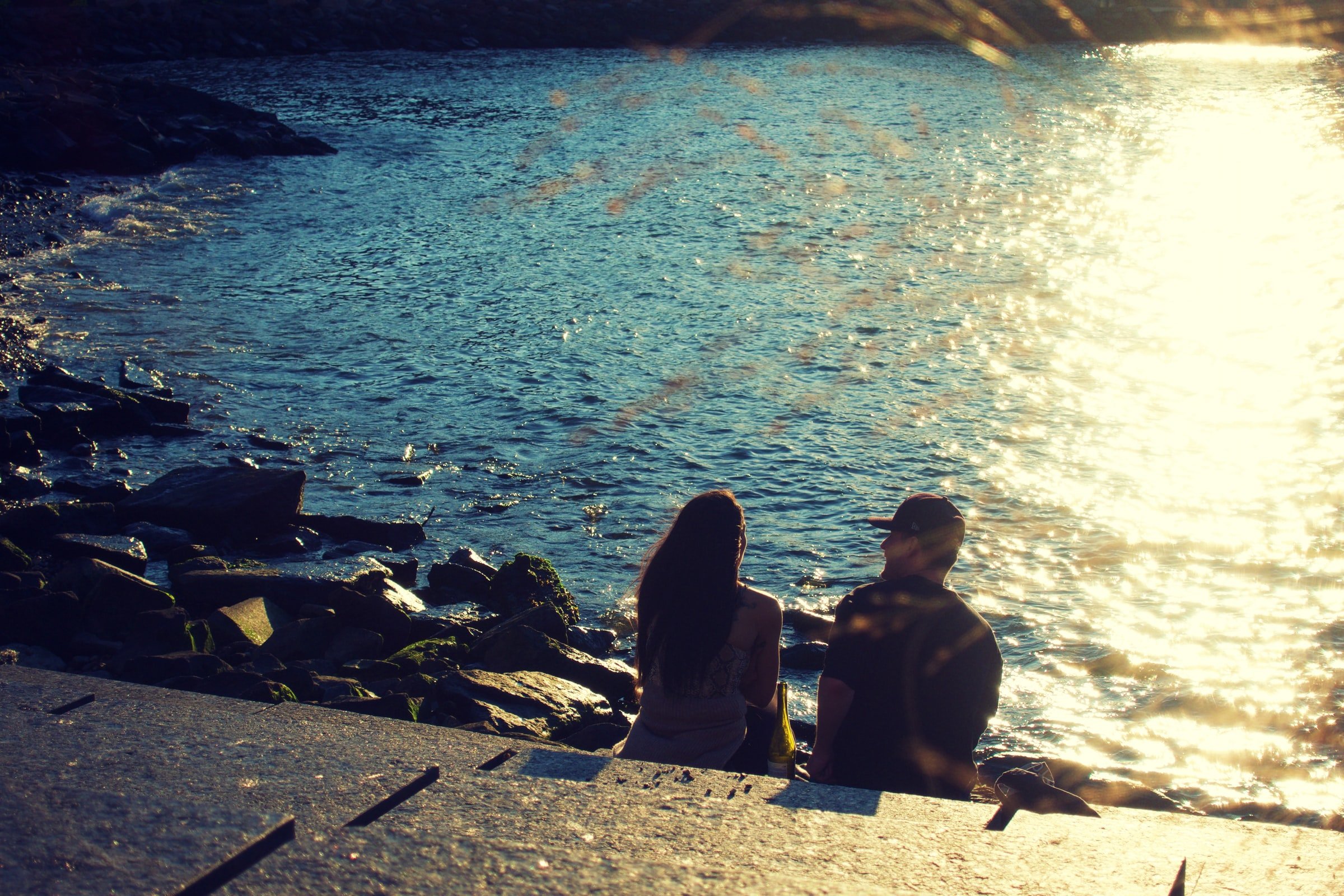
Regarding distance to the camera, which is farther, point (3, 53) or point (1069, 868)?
point (3, 53)

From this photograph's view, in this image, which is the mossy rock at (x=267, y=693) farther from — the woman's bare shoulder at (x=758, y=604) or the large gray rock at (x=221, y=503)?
the large gray rock at (x=221, y=503)

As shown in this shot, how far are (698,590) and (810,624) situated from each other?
4290mm

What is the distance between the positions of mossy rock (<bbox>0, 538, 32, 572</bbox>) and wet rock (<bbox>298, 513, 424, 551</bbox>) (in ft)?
7.47

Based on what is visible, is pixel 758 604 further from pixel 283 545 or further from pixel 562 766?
pixel 283 545

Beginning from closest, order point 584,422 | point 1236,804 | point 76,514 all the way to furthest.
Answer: point 1236,804 → point 76,514 → point 584,422

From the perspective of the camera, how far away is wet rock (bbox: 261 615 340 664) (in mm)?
7488

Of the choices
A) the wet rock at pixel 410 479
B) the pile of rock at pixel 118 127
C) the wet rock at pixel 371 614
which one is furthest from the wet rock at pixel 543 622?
the pile of rock at pixel 118 127

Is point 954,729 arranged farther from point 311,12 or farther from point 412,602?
point 311,12

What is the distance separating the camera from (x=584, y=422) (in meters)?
13.4

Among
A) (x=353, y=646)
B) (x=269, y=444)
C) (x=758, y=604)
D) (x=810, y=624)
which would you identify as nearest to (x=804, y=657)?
(x=810, y=624)

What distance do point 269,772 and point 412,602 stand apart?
4465 mm

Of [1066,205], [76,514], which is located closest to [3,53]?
[1066,205]

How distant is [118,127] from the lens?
27547 millimetres

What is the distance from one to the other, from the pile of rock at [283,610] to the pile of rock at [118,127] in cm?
1705
